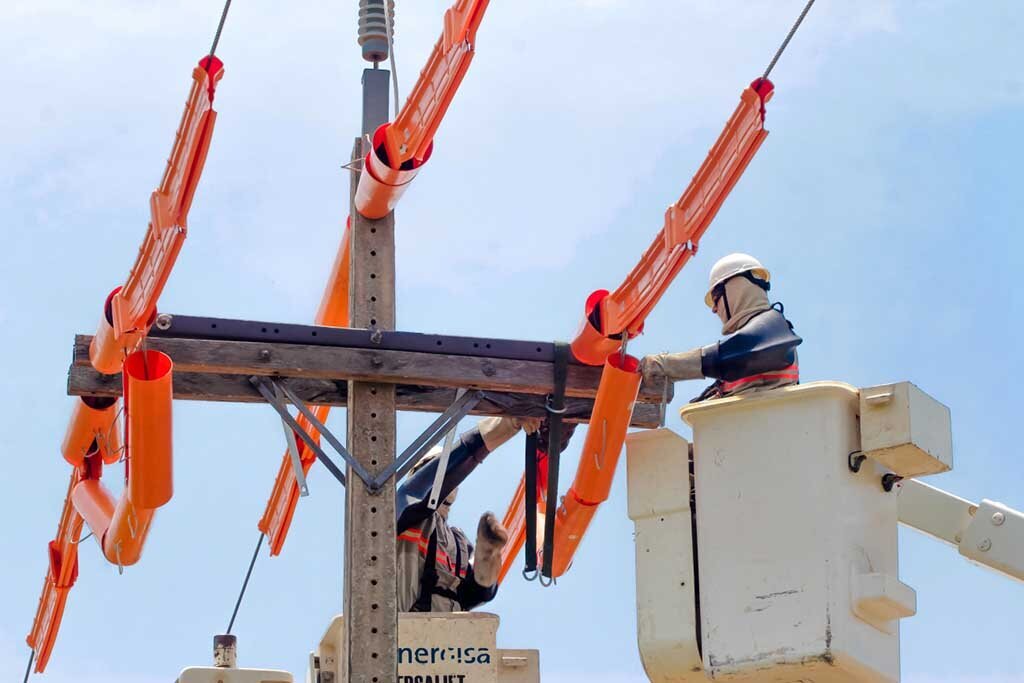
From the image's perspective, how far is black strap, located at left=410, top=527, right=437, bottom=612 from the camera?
12765 mm

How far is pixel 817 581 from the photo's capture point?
9680mm

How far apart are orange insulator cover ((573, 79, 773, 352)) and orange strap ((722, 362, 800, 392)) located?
0.70 m

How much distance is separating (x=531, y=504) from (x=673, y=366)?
132 cm

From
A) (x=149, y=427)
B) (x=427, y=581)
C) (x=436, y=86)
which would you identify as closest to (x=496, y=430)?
(x=427, y=581)

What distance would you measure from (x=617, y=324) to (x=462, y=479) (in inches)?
66.5

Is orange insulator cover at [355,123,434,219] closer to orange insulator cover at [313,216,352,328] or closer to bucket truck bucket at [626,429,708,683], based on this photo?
orange insulator cover at [313,216,352,328]

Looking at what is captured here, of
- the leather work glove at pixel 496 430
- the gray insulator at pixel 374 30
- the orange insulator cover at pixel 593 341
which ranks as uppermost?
the gray insulator at pixel 374 30

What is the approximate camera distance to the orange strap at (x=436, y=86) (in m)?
11.0

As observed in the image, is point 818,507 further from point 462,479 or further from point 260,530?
point 260,530

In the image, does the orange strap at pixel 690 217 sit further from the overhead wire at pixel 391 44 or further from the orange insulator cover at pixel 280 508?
the orange insulator cover at pixel 280 508

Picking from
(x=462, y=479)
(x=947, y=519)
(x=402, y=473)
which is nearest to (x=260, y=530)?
(x=462, y=479)

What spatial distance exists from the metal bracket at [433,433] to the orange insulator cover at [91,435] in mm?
2307

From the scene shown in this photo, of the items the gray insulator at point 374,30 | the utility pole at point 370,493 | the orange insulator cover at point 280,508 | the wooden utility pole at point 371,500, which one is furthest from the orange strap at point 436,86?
the orange insulator cover at point 280,508

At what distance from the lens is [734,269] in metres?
11.3
